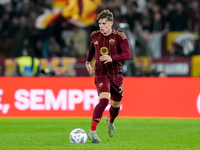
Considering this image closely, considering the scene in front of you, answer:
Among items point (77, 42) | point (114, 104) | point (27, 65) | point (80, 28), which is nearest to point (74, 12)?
point (80, 28)

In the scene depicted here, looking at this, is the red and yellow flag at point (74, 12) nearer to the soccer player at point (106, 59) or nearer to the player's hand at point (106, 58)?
the soccer player at point (106, 59)

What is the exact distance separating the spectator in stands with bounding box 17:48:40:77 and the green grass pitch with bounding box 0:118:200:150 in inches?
134

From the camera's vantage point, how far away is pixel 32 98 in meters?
13.1

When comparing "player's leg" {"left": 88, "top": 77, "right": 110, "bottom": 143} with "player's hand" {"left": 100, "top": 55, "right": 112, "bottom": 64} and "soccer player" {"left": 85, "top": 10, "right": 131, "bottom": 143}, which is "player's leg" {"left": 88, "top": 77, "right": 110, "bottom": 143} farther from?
"player's hand" {"left": 100, "top": 55, "right": 112, "bottom": 64}

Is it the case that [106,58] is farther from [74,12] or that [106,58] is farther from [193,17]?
[193,17]

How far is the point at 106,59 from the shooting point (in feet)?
25.0

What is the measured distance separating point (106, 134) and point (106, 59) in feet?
7.78

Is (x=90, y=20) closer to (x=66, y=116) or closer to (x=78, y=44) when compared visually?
(x=78, y=44)

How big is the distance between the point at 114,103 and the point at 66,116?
4888 mm

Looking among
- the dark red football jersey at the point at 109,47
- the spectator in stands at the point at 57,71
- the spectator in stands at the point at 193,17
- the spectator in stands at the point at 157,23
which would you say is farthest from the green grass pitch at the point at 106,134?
the spectator in stands at the point at 193,17

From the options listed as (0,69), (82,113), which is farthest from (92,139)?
(0,69)

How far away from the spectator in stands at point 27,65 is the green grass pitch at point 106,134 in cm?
339

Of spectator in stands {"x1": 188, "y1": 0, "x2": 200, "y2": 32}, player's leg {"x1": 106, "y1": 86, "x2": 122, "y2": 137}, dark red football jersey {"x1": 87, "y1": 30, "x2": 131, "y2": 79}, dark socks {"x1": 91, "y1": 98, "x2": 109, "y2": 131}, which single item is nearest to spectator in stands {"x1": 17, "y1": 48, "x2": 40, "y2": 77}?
spectator in stands {"x1": 188, "y1": 0, "x2": 200, "y2": 32}

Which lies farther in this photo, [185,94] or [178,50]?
[178,50]
